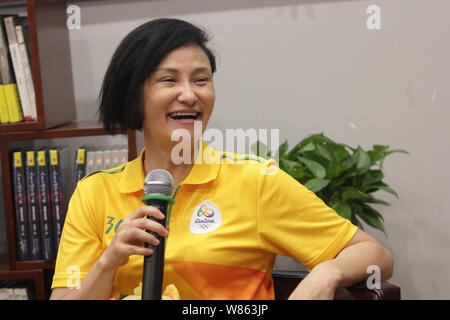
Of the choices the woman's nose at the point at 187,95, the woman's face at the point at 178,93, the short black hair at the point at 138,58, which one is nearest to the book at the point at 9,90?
the short black hair at the point at 138,58

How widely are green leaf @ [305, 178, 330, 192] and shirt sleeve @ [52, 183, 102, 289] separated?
2.40ft

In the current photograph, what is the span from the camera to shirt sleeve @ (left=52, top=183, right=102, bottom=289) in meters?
1.25

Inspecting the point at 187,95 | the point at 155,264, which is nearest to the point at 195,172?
the point at 187,95

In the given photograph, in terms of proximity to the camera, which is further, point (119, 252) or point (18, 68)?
point (18, 68)

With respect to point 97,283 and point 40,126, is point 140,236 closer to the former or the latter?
point 97,283

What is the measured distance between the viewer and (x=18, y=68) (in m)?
1.84

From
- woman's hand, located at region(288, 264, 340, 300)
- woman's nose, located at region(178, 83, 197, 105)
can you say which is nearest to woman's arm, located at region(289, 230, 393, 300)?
woman's hand, located at region(288, 264, 340, 300)

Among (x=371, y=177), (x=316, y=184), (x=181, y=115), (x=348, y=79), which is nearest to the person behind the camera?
(x=181, y=115)

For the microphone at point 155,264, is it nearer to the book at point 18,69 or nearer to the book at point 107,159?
the book at point 107,159

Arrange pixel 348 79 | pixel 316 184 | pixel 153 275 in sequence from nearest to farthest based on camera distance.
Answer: pixel 153 275 < pixel 316 184 < pixel 348 79

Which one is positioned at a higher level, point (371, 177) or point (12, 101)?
point (12, 101)

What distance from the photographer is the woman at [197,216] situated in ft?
3.95

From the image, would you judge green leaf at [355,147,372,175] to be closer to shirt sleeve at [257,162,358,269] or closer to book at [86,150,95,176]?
shirt sleeve at [257,162,358,269]

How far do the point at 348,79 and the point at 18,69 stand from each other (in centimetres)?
137
